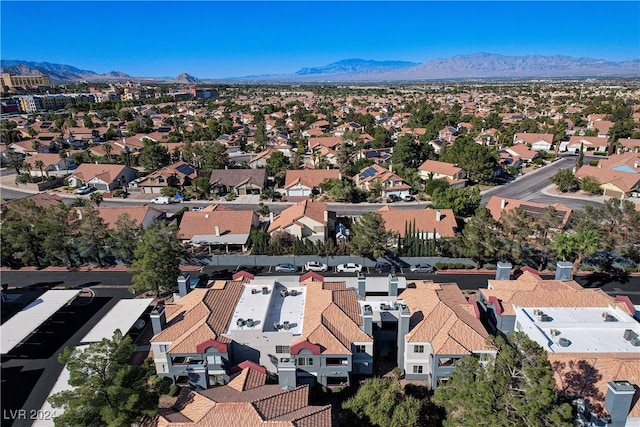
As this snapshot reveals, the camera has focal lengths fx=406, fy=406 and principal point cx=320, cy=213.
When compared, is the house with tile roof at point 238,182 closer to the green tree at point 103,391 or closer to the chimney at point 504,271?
the chimney at point 504,271

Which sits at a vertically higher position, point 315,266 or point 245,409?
point 245,409

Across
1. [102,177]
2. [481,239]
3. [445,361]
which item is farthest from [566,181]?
[102,177]

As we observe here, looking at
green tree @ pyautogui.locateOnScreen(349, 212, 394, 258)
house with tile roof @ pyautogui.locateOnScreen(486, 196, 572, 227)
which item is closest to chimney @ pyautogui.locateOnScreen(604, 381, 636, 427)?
green tree @ pyautogui.locateOnScreen(349, 212, 394, 258)

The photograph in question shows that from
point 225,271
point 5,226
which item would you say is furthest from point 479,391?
point 5,226

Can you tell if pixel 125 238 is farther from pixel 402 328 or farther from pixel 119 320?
pixel 402 328

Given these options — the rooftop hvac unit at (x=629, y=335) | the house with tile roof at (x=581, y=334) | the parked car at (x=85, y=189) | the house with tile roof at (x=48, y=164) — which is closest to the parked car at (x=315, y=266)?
the house with tile roof at (x=581, y=334)

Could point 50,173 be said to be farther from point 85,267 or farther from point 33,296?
point 33,296
